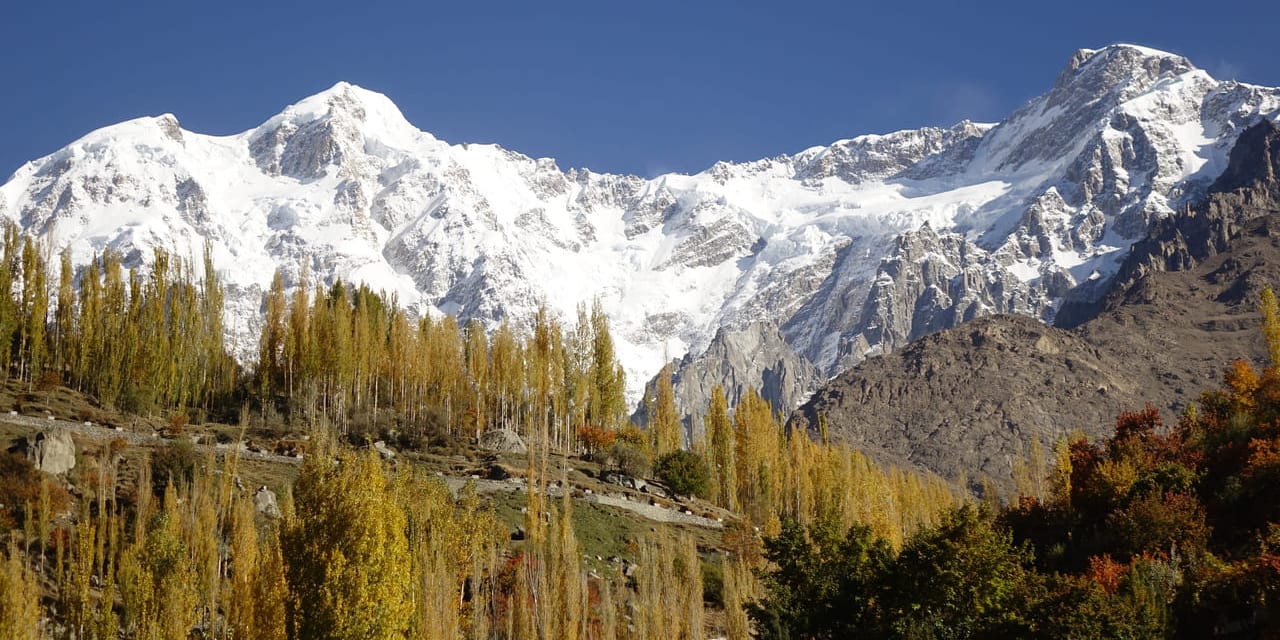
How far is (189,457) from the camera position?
3941 cm

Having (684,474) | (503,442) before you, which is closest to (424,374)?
(503,442)

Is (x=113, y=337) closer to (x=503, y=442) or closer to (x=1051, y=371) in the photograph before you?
(x=503, y=442)

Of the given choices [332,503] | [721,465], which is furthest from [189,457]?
[721,465]

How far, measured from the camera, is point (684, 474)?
196ft

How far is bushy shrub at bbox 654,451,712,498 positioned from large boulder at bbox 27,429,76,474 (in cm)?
3086

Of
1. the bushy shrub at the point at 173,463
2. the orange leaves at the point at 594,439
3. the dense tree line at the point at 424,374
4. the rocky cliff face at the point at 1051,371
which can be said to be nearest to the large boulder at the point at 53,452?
the bushy shrub at the point at 173,463

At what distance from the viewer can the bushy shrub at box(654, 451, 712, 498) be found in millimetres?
59031

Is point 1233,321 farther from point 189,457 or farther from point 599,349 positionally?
point 189,457

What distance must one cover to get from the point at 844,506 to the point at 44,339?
4378 centimetres

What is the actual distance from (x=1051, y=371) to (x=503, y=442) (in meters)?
102

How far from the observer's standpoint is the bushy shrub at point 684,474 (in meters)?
59.0

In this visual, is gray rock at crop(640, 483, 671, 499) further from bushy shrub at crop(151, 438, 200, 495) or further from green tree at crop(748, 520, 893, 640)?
green tree at crop(748, 520, 893, 640)

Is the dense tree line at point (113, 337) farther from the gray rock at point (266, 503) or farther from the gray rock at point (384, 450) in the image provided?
the gray rock at point (266, 503)

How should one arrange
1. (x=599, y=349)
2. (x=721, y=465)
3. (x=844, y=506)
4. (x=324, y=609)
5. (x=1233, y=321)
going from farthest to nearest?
(x=1233, y=321) → (x=599, y=349) → (x=721, y=465) → (x=844, y=506) → (x=324, y=609)
